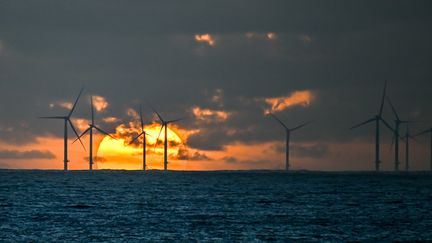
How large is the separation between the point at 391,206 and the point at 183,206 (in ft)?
109

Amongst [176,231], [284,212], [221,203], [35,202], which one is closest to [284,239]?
[176,231]

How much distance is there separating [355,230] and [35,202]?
2500 inches

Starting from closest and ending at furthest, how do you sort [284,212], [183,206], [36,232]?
[36,232] → [284,212] → [183,206]

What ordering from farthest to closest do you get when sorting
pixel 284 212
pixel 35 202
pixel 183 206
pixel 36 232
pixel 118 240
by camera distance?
pixel 35 202
pixel 183 206
pixel 284 212
pixel 36 232
pixel 118 240

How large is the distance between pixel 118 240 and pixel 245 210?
44.3 metres

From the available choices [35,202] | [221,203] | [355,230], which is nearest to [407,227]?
[355,230]

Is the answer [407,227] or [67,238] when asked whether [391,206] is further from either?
[67,238]

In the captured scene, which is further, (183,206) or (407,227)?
(183,206)

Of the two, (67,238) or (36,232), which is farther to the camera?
(36,232)

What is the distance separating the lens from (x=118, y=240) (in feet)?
249

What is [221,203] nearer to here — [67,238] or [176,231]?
[176,231]

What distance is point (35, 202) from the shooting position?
446 ft

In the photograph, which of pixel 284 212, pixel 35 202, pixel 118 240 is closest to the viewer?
pixel 118 240

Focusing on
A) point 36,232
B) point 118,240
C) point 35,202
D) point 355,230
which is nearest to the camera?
point 118,240
